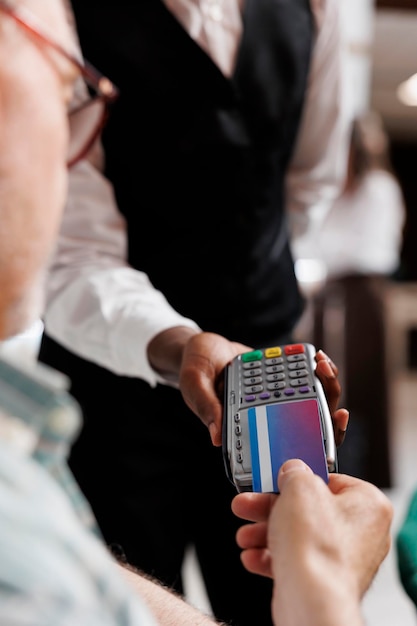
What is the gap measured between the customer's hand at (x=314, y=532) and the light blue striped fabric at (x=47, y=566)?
10 cm

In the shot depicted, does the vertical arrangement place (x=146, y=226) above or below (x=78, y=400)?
above

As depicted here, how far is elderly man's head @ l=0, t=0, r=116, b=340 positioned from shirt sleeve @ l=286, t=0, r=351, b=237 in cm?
40

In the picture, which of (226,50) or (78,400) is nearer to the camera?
(226,50)

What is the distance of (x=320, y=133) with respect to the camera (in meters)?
0.94

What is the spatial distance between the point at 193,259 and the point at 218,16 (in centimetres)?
25

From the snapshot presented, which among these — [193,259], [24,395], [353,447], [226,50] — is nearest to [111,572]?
[24,395]

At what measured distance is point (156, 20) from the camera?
27.9 inches

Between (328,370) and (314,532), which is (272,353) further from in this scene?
(314,532)

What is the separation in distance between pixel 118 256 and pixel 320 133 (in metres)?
0.34

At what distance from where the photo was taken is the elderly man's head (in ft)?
1.53

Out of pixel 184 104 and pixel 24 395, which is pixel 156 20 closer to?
pixel 184 104

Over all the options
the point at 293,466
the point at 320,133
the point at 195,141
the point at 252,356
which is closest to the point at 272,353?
the point at 252,356

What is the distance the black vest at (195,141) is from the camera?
0.71 meters

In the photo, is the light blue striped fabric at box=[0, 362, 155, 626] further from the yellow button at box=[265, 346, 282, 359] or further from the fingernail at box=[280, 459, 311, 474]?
the yellow button at box=[265, 346, 282, 359]
